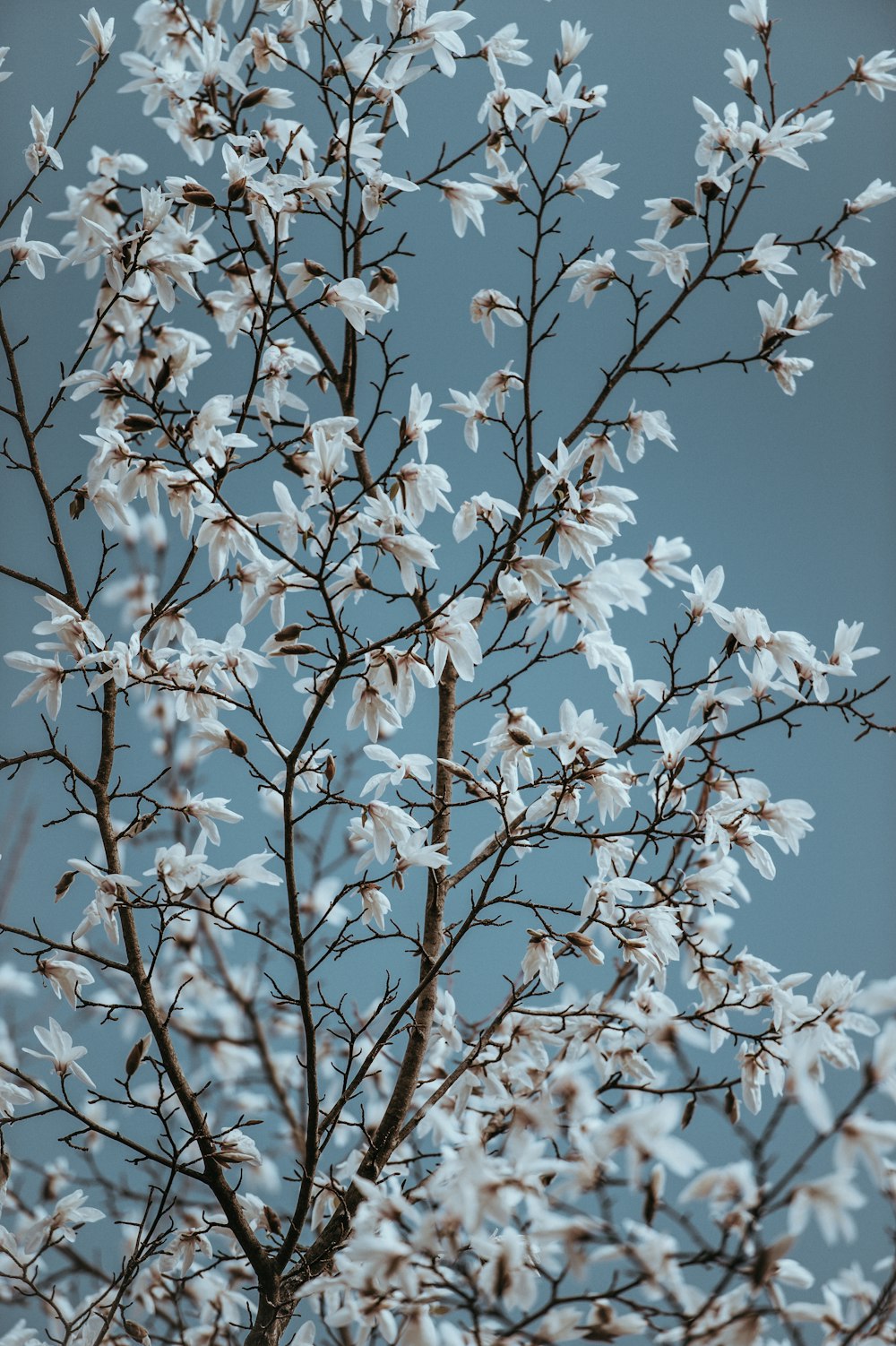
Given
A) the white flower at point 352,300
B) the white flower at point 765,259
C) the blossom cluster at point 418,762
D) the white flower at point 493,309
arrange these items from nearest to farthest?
the blossom cluster at point 418,762, the white flower at point 352,300, the white flower at point 765,259, the white flower at point 493,309

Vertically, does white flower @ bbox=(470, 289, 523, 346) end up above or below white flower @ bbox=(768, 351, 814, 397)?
above

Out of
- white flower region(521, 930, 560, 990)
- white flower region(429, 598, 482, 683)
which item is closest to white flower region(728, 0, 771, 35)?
white flower region(429, 598, 482, 683)

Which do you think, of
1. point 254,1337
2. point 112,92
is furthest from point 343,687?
point 112,92

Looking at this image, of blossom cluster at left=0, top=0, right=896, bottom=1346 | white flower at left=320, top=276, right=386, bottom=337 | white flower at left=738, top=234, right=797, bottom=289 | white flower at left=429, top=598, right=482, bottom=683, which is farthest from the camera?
white flower at left=738, top=234, right=797, bottom=289

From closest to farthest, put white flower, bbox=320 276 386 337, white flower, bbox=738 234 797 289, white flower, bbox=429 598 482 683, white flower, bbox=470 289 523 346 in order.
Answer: white flower, bbox=429 598 482 683 < white flower, bbox=320 276 386 337 < white flower, bbox=738 234 797 289 < white flower, bbox=470 289 523 346

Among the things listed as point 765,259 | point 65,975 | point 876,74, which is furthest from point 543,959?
point 876,74

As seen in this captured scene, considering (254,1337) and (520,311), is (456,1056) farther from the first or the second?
(520,311)

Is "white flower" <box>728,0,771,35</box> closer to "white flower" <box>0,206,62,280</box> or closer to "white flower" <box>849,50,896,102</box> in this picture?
"white flower" <box>849,50,896,102</box>

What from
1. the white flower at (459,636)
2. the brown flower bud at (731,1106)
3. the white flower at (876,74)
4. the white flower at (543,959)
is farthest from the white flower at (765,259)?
the brown flower bud at (731,1106)

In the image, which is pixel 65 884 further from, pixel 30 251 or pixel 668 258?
pixel 668 258

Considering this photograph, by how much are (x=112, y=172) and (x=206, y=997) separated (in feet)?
4.98

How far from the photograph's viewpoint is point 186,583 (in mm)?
1459

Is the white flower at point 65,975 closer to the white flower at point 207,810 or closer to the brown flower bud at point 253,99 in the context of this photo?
the white flower at point 207,810

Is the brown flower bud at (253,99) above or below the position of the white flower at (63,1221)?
above
